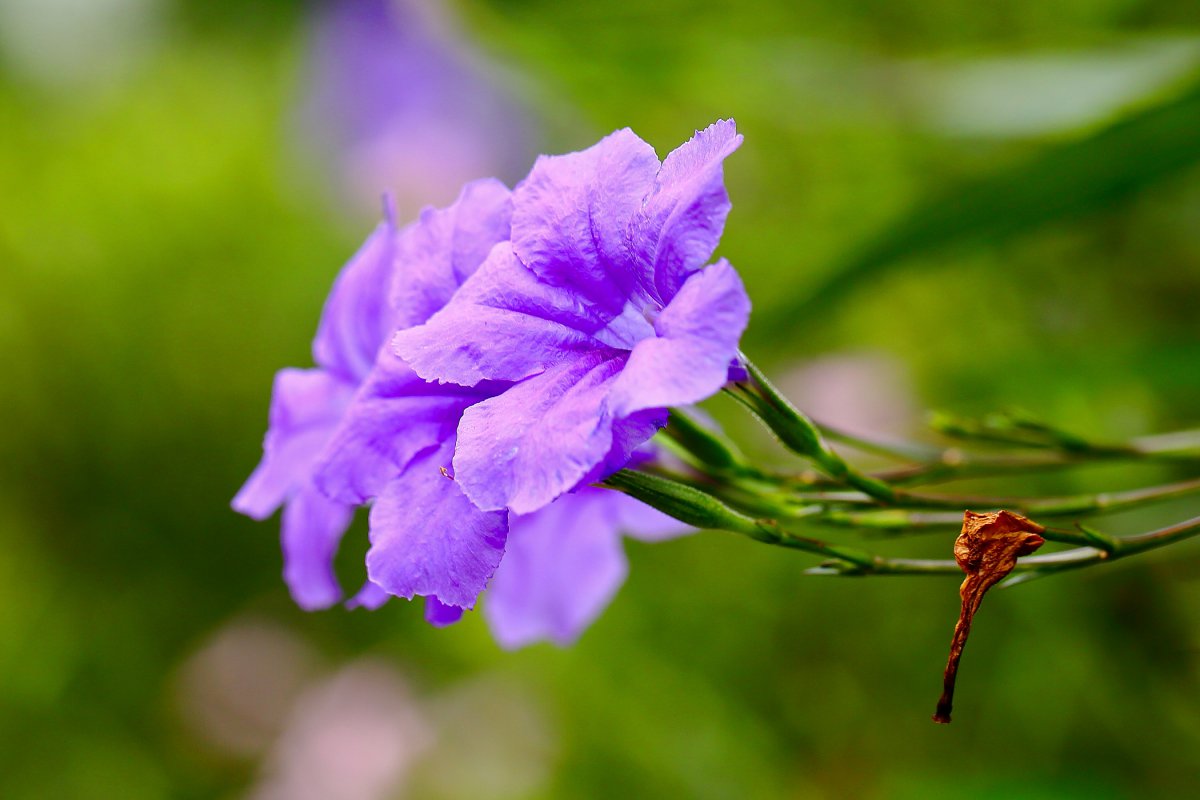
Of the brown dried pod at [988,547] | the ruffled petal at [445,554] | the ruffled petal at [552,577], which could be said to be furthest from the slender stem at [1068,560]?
the ruffled petal at [552,577]

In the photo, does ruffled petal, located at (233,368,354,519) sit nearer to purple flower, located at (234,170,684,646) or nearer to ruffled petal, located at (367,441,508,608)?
purple flower, located at (234,170,684,646)

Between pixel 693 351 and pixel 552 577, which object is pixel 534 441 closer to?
pixel 693 351

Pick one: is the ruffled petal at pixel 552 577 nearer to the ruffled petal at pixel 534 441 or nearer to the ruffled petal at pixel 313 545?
the ruffled petal at pixel 313 545

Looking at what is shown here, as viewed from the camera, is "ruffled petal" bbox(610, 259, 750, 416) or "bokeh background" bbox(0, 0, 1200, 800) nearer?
"ruffled petal" bbox(610, 259, 750, 416)

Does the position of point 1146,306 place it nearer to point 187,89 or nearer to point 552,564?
point 552,564

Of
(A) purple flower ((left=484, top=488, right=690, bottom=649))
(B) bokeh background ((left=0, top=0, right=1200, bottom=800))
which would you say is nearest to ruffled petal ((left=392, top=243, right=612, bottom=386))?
(A) purple flower ((left=484, top=488, right=690, bottom=649))

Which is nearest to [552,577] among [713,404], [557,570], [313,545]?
[557,570]
